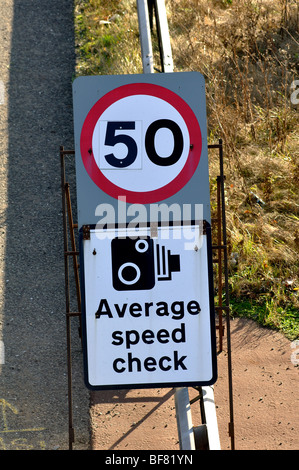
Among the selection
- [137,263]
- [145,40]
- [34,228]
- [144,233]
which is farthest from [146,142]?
[34,228]

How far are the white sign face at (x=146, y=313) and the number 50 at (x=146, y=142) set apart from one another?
0.39 metres

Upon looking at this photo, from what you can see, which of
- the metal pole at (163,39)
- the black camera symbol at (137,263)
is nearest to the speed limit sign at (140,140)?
the black camera symbol at (137,263)

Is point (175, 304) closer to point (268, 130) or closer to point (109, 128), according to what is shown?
point (109, 128)

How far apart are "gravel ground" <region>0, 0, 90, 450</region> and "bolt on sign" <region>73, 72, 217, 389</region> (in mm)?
1314

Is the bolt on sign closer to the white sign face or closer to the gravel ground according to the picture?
the white sign face

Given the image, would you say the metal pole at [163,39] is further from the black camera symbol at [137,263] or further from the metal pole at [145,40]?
the black camera symbol at [137,263]

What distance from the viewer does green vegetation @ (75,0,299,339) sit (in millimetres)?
6094

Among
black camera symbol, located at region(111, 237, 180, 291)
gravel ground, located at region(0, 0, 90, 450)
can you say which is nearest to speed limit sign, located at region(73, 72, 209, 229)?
black camera symbol, located at region(111, 237, 180, 291)

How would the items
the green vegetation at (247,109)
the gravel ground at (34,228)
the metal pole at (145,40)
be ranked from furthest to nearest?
1. the green vegetation at (247,109)
2. the metal pole at (145,40)
3. the gravel ground at (34,228)

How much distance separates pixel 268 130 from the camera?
7617 mm

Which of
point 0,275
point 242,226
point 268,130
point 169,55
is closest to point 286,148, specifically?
point 268,130

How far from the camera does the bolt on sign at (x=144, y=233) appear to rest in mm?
3871

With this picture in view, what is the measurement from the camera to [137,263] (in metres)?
3.89

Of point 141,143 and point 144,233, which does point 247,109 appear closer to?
point 141,143
